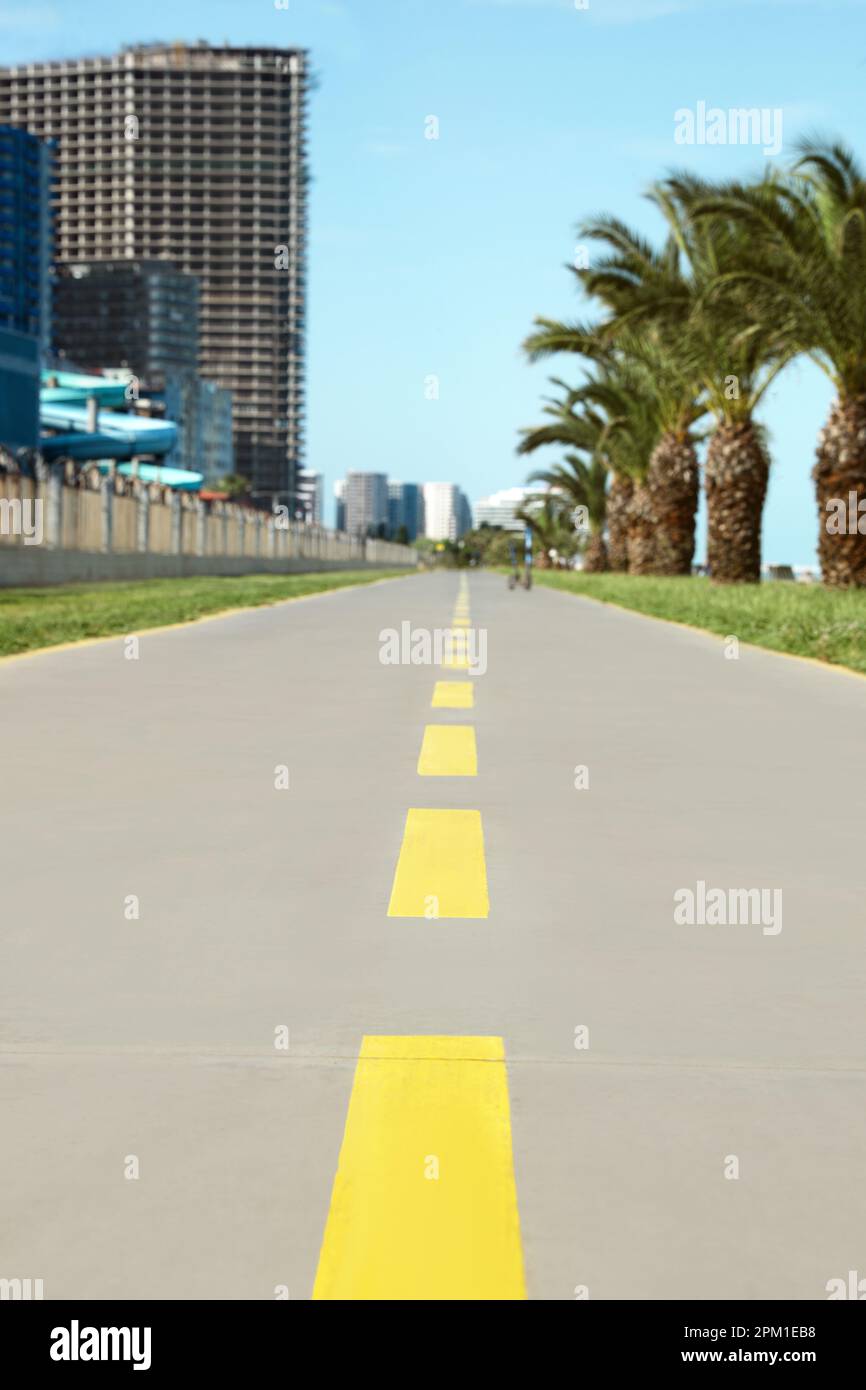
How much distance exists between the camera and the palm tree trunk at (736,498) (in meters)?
38.3

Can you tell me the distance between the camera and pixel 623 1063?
4.45 m

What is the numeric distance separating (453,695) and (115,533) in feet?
110

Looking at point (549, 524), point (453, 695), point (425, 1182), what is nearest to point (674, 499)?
point (453, 695)

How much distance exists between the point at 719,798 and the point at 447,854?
2.16 meters

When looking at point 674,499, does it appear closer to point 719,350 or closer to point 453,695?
point 719,350

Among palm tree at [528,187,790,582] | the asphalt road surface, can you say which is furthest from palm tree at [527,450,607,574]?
the asphalt road surface

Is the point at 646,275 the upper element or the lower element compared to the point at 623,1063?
upper

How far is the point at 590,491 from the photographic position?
2785 inches

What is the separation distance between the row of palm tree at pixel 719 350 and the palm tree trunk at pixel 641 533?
0.22ft

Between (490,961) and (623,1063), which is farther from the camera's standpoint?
(490,961)

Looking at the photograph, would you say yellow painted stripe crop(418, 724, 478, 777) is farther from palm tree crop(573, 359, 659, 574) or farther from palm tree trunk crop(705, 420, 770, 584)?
palm tree crop(573, 359, 659, 574)

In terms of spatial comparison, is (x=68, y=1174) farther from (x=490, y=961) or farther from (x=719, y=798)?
(x=719, y=798)

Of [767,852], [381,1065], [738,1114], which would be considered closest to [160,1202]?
[381,1065]

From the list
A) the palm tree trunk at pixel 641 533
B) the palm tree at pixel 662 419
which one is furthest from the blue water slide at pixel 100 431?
the palm tree at pixel 662 419
